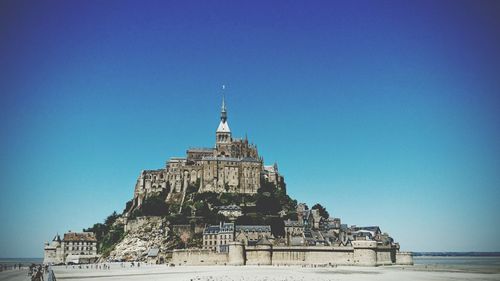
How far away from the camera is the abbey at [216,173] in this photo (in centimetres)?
9756

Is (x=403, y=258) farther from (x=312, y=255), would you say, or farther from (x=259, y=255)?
(x=259, y=255)

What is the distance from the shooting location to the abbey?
97.6m

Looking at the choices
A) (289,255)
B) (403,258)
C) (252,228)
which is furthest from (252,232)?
(403,258)

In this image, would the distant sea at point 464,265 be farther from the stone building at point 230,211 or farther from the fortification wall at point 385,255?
the stone building at point 230,211

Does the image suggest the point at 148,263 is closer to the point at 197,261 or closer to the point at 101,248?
the point at 197,261

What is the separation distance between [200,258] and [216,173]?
28.9 metres

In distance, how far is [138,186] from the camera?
102188 mm

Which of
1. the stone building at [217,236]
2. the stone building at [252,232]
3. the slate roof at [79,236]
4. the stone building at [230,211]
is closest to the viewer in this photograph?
the stone building at [252,232]

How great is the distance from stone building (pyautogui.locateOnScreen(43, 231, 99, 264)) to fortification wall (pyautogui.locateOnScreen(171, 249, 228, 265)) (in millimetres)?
24769

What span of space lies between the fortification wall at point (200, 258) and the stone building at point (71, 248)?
2477 centimetres

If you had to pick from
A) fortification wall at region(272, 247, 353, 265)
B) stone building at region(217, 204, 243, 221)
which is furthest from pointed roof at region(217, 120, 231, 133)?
fortification wall at region(272, 247, 353, 265)

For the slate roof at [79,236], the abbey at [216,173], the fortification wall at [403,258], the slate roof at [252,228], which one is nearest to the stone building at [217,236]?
the slate roof at [252,228]

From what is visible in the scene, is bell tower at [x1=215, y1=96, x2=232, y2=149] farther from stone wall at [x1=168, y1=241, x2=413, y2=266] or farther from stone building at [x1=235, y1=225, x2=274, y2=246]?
stone wall at [x1=168, y1=241, x2=413, y2=266]

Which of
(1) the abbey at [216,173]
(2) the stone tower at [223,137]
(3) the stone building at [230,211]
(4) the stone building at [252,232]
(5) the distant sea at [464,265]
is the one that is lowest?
(5) the distant sea at [464,265]
